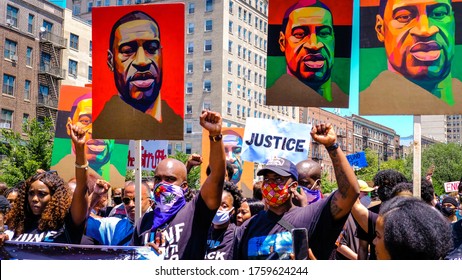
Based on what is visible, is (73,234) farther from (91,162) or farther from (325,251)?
(91,162)

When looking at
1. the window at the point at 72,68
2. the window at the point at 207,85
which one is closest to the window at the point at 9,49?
the window at the point at 72,68

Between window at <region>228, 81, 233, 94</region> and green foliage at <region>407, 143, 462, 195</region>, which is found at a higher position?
window at <region>228, 81, 233, 94</region>

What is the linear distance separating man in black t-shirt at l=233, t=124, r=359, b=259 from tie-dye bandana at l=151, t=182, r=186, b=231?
478 mm

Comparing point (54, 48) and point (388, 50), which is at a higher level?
point (54, 48)

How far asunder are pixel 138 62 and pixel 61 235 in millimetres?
2687

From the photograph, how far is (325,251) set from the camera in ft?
12.5

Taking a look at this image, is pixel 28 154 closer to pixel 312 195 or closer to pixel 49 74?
pixel 49 74

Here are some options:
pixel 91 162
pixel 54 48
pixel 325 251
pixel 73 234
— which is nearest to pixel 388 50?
pixel 325 251

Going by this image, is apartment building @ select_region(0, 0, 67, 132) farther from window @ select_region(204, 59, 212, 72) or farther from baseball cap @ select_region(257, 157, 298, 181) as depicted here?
baseball cap @ select_region(257, 157, 298, 181)

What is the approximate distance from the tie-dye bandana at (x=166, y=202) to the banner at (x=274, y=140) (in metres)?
4.18

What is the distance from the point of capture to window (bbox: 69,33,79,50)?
4813 cm

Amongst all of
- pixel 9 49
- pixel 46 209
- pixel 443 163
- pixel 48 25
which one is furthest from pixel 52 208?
pixel 443 163

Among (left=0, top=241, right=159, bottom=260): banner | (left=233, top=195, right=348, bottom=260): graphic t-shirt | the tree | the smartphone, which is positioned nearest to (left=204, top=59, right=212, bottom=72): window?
the tree
